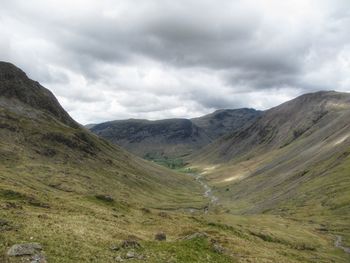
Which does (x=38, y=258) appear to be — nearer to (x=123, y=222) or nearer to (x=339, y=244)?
(x=123, y=222)

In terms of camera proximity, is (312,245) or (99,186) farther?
(99,186)

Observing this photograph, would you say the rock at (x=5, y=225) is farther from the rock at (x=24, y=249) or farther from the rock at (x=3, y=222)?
the rock at (x=24, y=249)

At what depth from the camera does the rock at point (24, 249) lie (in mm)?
33281

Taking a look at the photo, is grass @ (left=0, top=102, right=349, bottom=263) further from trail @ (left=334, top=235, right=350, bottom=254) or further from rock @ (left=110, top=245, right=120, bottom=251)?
trail @ (left=334, top=235, right=350, bottom=254)

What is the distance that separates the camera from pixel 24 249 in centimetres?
3416

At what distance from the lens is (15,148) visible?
181 metres

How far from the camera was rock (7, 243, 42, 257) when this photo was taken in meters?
33.3

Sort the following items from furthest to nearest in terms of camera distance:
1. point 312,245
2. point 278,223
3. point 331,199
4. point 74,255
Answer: point 331,199 < point 278,223 < point 312,245 < point 74,255

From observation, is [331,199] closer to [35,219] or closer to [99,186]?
[99,186]

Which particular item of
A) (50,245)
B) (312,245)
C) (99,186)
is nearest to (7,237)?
(50,245)

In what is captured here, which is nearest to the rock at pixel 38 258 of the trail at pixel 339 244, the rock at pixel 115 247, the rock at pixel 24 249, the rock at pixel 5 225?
the rock at pixel 24 249

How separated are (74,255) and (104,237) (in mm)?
9630

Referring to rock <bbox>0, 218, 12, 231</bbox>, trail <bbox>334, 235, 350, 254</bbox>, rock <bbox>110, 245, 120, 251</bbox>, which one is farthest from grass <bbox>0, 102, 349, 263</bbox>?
trail <bbox>334, 235, 350, 254</bbox>

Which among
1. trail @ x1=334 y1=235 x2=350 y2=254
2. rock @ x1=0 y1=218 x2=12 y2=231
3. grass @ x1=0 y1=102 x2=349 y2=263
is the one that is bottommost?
trail @ x1=334 y1=235 x2=350 y2=254
